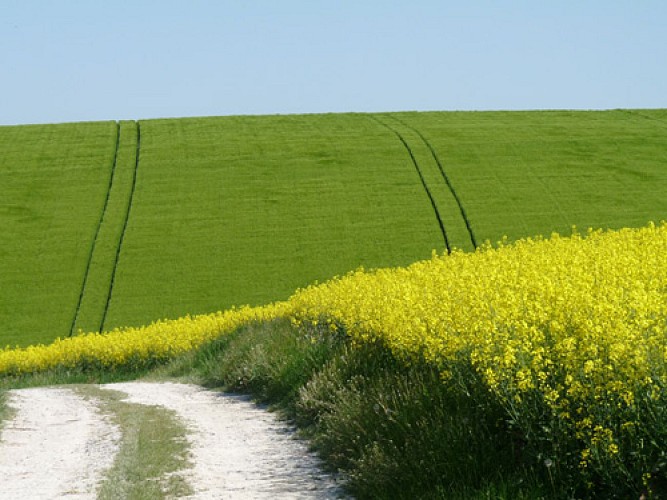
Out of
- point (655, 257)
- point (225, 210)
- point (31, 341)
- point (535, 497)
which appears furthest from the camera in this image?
point (225, 210)

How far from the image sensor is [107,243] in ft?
150

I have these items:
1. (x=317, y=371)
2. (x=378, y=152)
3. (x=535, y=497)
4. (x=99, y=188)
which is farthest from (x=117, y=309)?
(x=535, y=497)

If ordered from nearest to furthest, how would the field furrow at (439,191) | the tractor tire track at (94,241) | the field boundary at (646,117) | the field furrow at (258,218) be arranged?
1. the tractor tire track at (94,241)
2. the field furrow at (258,218)
3. the field furrow at (439,191)
4. the field boundary at (646,117)

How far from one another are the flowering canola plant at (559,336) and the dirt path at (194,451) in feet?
5.62

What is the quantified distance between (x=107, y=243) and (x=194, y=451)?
35.5 metres

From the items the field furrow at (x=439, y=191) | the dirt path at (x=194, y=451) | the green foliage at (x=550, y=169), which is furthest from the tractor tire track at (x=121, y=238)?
the dirt path at (x=194, y=451)

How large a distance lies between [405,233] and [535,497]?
3769cm

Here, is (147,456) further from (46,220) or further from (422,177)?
(422,177)

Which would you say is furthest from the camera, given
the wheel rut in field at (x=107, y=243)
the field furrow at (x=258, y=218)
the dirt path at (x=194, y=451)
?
the field furrow at (x=258, y=218)

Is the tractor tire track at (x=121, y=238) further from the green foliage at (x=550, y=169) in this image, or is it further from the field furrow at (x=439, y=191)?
the green foliage at (x=550, y=169)

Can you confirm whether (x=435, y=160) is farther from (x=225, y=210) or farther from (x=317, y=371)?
(x=317, y=371)

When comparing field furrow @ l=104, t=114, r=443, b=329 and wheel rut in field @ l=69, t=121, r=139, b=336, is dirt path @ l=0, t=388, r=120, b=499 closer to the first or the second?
wheel rut in field @ l=69, t=121, r=139, b=336

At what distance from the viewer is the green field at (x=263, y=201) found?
4141 centimetres

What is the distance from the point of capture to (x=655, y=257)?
12.1 metres
